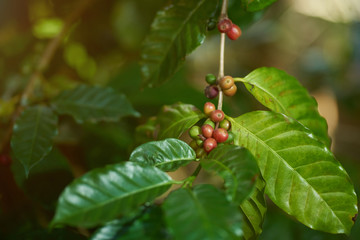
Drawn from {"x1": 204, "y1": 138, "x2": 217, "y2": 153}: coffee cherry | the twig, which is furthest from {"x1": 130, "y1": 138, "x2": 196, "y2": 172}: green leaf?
the twig

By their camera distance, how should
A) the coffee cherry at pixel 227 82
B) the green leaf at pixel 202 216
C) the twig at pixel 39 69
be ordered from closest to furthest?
the green leaf at pixel 202 216
the coffee cherry at pixel 227 82
the twig at pixel 39 69

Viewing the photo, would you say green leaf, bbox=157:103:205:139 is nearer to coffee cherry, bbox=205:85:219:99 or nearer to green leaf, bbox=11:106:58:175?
coffee cherry, bbox=205:85:219:99

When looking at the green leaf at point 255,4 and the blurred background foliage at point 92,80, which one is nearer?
the green leaf at point 255,4

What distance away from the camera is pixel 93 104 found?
37.8 inches

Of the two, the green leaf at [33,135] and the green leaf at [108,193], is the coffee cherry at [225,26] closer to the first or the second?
the green leaf at [108,193]

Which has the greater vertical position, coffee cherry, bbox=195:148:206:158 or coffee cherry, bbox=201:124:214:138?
coffee cherry, bbox=201:124:214:138

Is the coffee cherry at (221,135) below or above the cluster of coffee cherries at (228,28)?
below

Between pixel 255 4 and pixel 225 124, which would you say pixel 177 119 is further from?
pixel 255 4

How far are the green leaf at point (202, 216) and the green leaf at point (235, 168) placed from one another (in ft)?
0.07

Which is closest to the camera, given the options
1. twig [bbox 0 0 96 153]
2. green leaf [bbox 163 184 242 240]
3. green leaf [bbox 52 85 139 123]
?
green leaf [bbox 163 184 242 240]

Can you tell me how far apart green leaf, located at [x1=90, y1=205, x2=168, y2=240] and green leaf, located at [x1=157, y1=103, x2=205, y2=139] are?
0.71ft

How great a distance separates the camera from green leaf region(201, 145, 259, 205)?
45 cm

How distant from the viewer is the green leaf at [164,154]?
1.84ft

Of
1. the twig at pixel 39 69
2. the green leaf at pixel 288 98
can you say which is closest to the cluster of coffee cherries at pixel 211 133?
the green leaf at pixel 288 98
